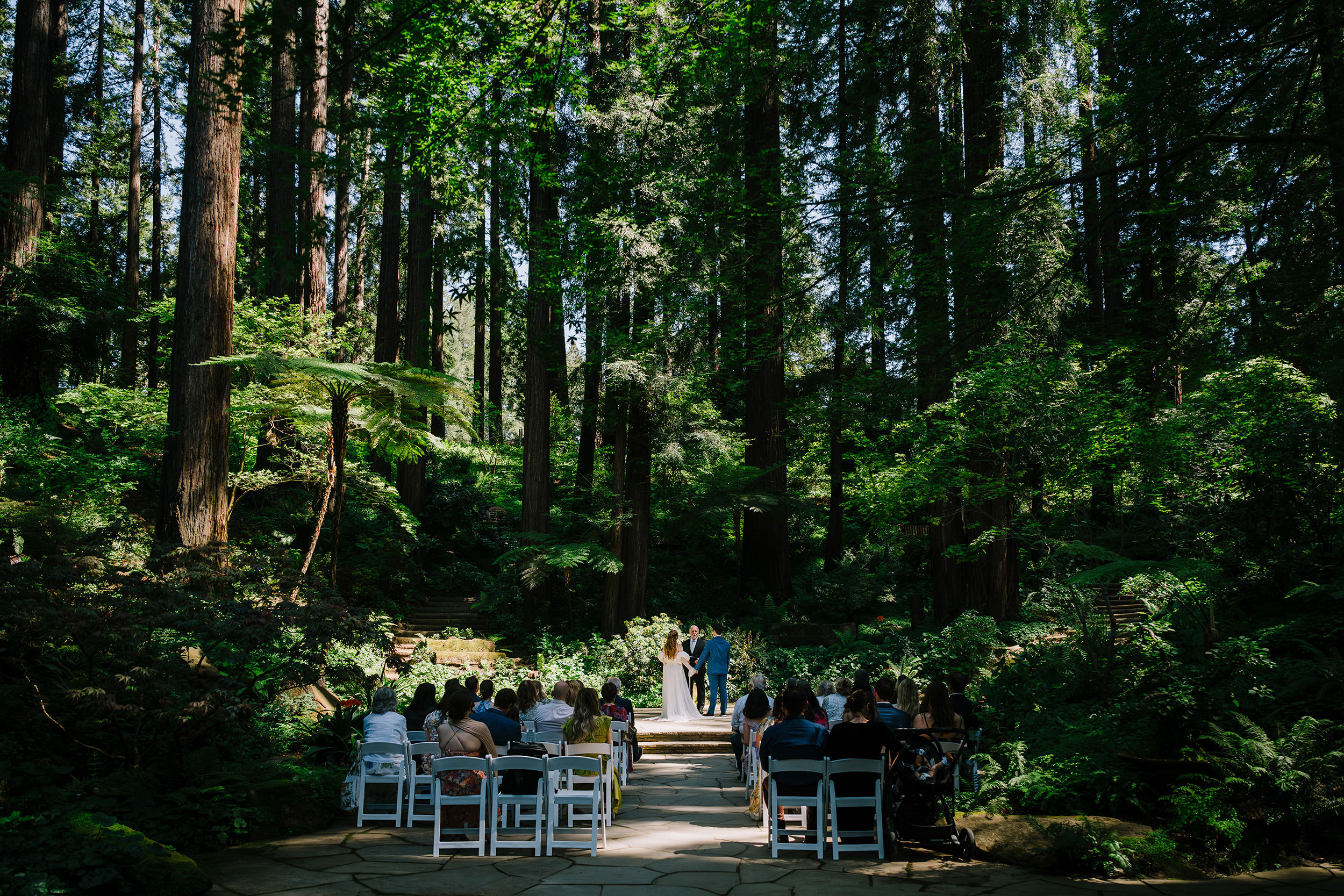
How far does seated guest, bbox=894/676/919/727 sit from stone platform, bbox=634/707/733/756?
192 inches

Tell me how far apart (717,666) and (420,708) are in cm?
669

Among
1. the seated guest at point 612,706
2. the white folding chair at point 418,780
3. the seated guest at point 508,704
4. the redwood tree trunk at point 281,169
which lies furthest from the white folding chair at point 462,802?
the redwood tree trunk at point 281,169

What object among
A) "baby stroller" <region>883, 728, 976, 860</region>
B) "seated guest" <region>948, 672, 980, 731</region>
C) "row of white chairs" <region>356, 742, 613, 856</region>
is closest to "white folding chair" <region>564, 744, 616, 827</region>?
"row of white chairs" <region>356, 742, 613, 856</region>

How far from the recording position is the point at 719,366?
19.3 metres

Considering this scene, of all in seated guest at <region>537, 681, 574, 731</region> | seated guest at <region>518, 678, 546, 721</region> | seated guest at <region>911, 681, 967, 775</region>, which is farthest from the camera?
seated guest at <region>518, 678, 546, 721</region>

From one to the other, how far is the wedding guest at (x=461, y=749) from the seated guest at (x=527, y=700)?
2.05 metres

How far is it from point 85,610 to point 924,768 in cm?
648

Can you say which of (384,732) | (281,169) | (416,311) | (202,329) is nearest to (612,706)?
(384,732)

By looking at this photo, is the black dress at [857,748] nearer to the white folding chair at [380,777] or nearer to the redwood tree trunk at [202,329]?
the white folding chair at [380,777]

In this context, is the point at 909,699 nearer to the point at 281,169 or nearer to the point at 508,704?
the point at 508,704

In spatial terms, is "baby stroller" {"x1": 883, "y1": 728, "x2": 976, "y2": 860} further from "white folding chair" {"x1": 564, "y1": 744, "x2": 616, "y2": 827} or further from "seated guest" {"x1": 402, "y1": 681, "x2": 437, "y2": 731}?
"seated guest" {"x1": 402, "y1": 681, "x2": 437, "y2": 731}

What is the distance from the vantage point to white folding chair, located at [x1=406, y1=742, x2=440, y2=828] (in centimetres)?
677

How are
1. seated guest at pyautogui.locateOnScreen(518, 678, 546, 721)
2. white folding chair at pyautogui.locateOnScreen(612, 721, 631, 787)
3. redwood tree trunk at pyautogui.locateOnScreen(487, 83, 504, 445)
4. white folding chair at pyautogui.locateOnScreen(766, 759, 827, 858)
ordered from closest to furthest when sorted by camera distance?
white folding chair at pyautogui.locateOnScreen(766, 759, 827, 858) < seated guest at pyautogui.locateOnScreen(518, 678, 546, 721) < white folding chair at pyautogui.locateOnScreen(612, 721, 631, 787) < redwood tree trunk at pyautogui.locateOnScreen(487, 83, 504, 445)

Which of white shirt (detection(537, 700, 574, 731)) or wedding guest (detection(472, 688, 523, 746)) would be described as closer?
wedding guest (detection(472, 688, 523, 746))
